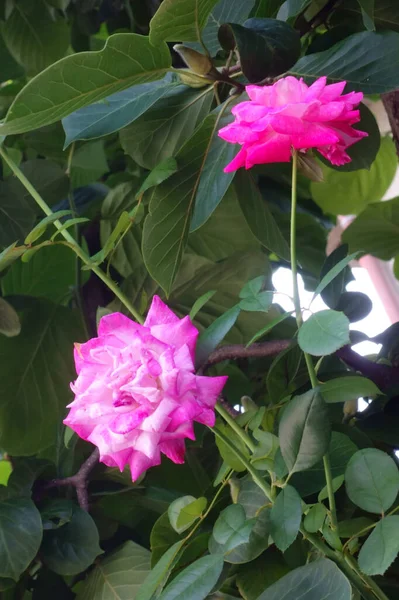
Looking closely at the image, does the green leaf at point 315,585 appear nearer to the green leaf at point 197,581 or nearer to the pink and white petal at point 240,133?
the green leaf at point 197,581

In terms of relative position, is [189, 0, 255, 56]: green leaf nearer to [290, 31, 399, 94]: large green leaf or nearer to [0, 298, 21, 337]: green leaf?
[290, 31, 399, 94]: large green leaf

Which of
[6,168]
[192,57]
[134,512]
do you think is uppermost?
[192,57]

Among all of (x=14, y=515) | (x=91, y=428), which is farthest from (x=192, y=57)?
→ (x=14, y=515)

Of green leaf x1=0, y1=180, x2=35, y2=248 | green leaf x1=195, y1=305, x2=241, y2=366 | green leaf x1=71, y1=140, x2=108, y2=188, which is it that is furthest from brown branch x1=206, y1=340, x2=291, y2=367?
green leaf x1=71, y1=140, x2=108, y2=188

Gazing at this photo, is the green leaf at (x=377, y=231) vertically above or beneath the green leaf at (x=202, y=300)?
beneath

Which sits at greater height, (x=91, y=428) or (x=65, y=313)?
(x=91, y=428)

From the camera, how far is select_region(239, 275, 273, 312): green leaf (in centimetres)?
27

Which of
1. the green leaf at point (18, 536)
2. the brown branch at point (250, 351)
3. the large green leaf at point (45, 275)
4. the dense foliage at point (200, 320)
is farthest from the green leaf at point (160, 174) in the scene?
the large green leaf at point (45, 275)

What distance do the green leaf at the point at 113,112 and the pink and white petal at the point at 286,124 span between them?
92 mm

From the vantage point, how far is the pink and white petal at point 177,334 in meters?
0.27

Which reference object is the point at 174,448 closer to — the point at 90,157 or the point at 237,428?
the point at 237,428

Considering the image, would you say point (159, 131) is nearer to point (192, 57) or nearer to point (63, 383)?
point (192, 57)

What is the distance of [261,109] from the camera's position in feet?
0.92

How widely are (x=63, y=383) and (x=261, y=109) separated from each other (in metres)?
0.34
